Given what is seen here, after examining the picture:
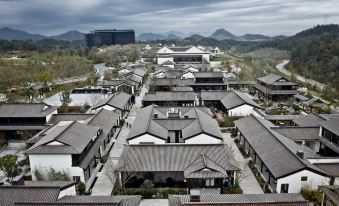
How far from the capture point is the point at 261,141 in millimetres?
29781

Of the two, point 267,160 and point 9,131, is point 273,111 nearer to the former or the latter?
point 267,160

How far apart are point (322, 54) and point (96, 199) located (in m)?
94.0

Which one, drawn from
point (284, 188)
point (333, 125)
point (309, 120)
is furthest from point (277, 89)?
point (284, 188)

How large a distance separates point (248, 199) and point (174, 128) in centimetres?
1499

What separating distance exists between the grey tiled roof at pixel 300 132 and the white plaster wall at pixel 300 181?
9437mm

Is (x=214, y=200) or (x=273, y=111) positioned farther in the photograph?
(x=273, y=111)

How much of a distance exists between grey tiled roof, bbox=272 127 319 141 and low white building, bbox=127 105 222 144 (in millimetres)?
7355

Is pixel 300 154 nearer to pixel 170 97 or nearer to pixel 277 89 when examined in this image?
pixel 170 97

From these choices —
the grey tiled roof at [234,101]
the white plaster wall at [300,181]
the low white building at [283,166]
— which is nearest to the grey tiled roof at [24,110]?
the low white building at [283,166]

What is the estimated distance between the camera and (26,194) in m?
20.1

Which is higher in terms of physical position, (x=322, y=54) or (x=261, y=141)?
(x=322, y=54)

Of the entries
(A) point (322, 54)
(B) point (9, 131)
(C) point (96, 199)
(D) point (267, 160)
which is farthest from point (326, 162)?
(A) point (322, 54)

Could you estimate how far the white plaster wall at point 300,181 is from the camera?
78.0ft

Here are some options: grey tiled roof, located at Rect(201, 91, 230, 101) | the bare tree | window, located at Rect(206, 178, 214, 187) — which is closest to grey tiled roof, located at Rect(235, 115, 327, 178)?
window, located at Rect(206, 178, 214, 187)
